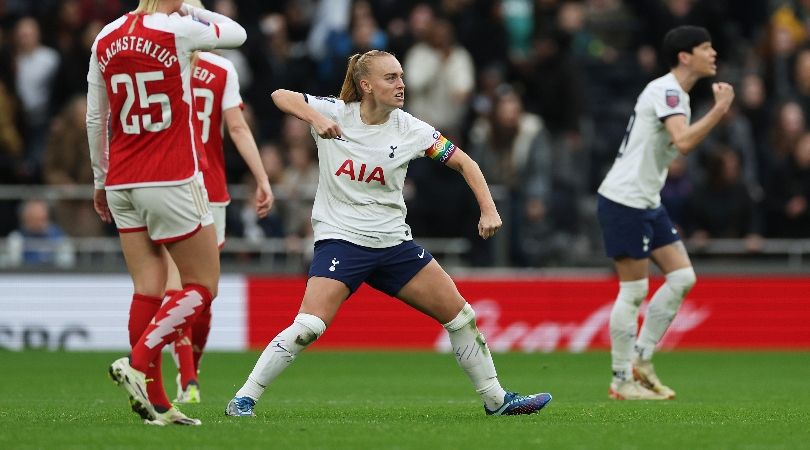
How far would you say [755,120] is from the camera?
66.0 ft

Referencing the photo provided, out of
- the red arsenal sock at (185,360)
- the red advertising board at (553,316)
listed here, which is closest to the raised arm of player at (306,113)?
the red arsenal sock at (185,360)

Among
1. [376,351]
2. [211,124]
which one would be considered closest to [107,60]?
[211,124]

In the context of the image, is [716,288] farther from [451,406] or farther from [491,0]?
[451,406]

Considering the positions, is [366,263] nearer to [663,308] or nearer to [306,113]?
[306,113]

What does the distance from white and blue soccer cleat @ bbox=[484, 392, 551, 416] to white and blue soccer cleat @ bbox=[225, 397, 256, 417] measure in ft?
4.84

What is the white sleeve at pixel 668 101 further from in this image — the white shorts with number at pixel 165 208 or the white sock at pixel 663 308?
the white shorts with number at pixel 165 208

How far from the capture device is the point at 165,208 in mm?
8742

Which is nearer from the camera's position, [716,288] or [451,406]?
[451,406]

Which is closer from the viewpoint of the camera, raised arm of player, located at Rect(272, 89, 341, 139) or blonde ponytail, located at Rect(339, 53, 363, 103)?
raised arm of player, located at Rect(272, 89, 341, 139)

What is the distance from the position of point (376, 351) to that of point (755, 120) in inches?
231

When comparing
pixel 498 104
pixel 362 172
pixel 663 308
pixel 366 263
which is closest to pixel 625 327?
pixel 663 308

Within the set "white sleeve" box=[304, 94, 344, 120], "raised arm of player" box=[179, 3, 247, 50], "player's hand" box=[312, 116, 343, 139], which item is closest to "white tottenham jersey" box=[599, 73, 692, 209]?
"white sleeve" box=[304, 94, 344, 120]

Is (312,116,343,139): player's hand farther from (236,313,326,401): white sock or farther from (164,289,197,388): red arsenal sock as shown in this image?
(164,289,197,388): red arsenal sock

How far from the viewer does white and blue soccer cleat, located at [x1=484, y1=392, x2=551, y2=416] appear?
31.6ft
